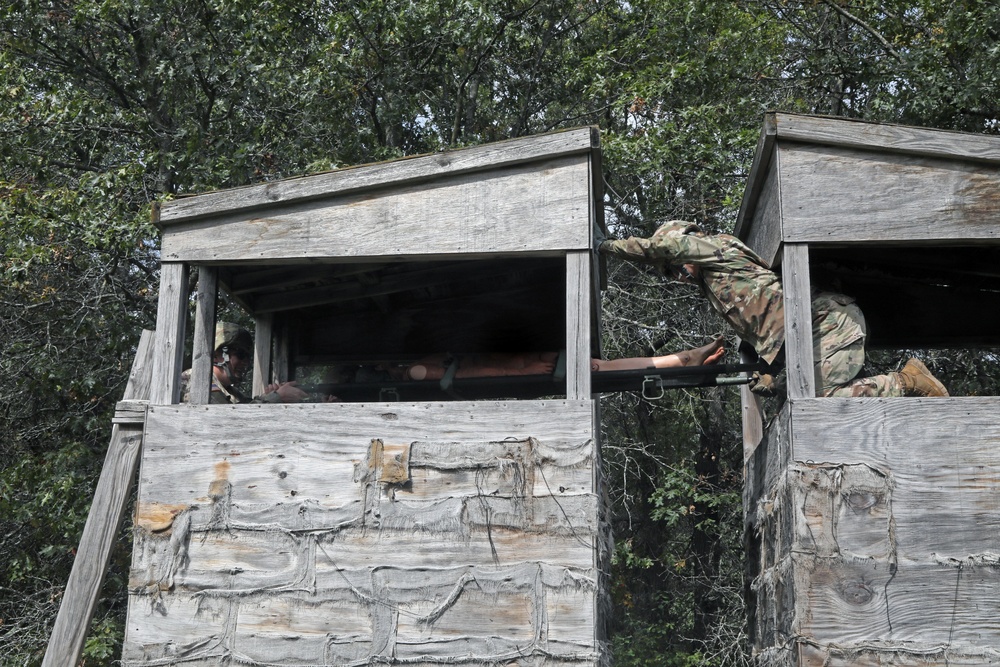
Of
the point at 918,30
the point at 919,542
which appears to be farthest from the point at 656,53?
the point at 919,542

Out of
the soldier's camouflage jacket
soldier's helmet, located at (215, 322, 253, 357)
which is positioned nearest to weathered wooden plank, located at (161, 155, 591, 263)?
the soldier's camouflage jacket

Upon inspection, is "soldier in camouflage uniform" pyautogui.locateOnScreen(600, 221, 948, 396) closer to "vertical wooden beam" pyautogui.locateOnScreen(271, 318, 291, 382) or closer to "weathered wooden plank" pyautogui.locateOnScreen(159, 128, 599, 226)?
"weathered wooden plank" pyautogui.locateOnScreen(159, 128, 599, 226)

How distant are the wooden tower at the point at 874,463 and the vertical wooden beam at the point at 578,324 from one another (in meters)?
1.15

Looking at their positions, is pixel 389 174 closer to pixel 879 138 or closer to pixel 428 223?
pixel 428 223

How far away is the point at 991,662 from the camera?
5.95m


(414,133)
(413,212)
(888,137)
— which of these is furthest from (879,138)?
(414,133)

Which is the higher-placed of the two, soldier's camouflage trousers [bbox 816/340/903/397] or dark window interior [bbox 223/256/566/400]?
dark window interior [bbox 223/256/566/400]

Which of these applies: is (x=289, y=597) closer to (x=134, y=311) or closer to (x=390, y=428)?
(x=390, y=428)

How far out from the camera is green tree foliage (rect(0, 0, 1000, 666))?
1337 cm

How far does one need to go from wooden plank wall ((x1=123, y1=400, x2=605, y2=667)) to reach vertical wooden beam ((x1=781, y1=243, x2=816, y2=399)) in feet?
3.97

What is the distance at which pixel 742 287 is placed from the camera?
24.3ft

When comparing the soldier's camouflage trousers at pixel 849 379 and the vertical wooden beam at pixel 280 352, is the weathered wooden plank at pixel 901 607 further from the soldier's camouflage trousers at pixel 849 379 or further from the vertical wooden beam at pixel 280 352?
the vertical wooden beam at pixel 280 352

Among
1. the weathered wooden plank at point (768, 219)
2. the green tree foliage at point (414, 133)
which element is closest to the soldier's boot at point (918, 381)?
the weathered wooden plank at point (768, 219)

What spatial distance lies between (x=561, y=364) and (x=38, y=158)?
343 inches
